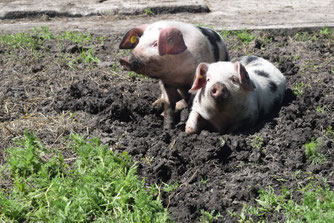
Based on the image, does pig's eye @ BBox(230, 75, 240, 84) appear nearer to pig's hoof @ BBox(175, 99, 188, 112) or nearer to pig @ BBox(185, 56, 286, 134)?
pig @ BBox(185, 56, 286, 134)

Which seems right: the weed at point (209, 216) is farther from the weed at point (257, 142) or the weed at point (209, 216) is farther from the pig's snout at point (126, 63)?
the pig's snout at point (126, 63)

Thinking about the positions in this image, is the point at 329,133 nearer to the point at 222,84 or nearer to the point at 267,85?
the point at 267,85

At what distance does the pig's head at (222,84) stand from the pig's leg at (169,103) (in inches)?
20.0

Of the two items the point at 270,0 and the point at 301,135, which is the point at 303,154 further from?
the point at 270,0

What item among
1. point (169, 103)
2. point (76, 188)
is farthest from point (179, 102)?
point (76, 188)

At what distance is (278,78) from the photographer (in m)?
5.17

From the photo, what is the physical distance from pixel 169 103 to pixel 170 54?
60 centimetres

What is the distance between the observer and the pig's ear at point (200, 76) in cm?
450

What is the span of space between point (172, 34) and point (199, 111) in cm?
79

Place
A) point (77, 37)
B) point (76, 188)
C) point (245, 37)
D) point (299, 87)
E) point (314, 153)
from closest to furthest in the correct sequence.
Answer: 1. point (76, 188)
2. point (314, 153)
3. point (299, 87)
4. point (245, 37)
5. point (77, 37)

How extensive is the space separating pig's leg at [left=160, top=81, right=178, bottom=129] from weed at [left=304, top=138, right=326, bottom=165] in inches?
57.5

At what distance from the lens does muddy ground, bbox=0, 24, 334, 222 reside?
12.3ft

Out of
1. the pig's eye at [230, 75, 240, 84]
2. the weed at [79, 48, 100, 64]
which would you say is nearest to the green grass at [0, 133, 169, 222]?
the pig's eye at [230, 75, 240, 84]

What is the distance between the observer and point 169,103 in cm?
506
